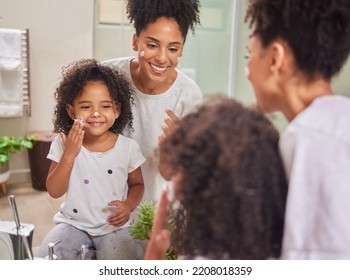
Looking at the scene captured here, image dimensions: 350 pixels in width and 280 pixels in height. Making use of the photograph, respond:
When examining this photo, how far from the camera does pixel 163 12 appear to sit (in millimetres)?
653

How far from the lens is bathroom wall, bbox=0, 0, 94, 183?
2.18 feet

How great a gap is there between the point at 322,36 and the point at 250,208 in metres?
0.22

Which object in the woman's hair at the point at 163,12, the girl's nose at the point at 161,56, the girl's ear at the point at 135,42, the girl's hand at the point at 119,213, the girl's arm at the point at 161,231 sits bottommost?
the girl's hand at the point at 119,213

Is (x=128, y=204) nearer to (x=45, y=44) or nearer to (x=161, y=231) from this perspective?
(x=161, y=231)

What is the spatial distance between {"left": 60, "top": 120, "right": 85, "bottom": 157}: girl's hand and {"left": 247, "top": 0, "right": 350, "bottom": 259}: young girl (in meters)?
0.31

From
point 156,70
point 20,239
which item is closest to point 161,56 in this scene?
point 156,70

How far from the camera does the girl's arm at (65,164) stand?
0.67 metres

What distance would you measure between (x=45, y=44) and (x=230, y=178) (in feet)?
1.45

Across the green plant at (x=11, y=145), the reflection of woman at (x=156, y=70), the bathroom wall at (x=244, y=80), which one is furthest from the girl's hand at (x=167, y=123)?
the green plant at (x=11, y=145)

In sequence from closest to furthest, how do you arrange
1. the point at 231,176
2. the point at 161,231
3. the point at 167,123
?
the point at 231,176
the point at 161,231
the point at 167,123

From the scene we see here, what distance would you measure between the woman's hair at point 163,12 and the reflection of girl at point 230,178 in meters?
0.24

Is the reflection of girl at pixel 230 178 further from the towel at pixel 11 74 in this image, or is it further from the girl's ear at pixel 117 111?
the towel at pixel 11 74

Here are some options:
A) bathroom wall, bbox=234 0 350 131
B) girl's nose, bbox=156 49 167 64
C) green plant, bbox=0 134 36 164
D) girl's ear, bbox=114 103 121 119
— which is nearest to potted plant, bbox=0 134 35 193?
green plant, bbox=0 134 36 164
